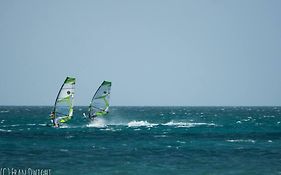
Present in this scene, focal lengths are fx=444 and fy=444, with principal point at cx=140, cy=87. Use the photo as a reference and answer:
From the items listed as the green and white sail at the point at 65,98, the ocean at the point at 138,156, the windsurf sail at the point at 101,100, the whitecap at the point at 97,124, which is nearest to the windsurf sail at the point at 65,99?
the green and white sail at the point at 65,98

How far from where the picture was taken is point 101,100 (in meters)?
73.5

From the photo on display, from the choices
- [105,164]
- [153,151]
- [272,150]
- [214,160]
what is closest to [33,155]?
[105,164]

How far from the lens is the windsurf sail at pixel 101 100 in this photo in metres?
72.8

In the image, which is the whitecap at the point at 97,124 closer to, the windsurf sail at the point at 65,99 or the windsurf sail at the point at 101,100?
the windsurf sail at the point at 101,100

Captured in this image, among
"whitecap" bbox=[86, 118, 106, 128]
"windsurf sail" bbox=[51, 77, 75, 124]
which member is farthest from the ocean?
"whitecap" bbox=[86, 118, 106, 128]

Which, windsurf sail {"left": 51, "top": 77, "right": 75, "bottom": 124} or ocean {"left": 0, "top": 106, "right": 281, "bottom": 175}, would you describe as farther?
windsurf sail {"left": 51, "top": 77, "right": 75, "bottom": 124}

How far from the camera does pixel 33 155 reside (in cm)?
4806

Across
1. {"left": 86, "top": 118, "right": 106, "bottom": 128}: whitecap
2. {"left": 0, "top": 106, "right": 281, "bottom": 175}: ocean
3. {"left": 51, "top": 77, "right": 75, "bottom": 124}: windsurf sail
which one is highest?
{"left": 51, "top": 77, "right": 75, "bottom": 124}: windsurf sail

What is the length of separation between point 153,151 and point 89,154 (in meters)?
7.94

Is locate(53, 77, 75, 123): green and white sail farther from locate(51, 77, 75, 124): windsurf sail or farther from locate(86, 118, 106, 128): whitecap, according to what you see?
locate(86, 118, 106, 128): whitecap

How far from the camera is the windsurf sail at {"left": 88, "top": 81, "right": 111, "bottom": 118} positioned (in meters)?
72.8

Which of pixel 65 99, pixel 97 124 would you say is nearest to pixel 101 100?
pixel 65 99

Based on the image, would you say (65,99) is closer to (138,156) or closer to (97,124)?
(138,156)

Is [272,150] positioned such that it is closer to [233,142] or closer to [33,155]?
[233,142]
